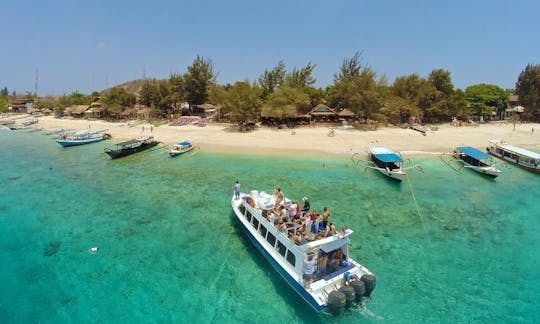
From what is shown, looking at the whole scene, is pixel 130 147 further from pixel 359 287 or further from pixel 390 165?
pixel 359 287

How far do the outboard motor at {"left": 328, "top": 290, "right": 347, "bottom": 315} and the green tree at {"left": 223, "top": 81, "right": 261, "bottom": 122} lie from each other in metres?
40.4

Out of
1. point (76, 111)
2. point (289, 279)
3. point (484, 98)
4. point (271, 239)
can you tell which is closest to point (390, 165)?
point (271, 239)

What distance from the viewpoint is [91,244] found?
15.9m

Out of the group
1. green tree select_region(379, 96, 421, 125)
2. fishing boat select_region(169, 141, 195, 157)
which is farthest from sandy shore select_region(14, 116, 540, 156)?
green tree select_region(379, 96, 421, 125)

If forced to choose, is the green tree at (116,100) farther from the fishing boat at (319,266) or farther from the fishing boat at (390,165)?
the fishing boat at (319,266)

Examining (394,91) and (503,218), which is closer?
(503,218)

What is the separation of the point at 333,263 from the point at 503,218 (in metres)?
15.1

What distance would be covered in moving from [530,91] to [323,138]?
55.7 m

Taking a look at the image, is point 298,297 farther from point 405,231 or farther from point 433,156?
point 433,156

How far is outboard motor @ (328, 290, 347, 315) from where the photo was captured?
10.2 metres

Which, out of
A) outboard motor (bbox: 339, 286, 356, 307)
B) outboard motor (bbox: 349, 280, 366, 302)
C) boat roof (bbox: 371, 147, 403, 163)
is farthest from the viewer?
boat roof (bbox: 371, 147, 403, 163)

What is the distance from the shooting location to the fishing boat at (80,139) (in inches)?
1709

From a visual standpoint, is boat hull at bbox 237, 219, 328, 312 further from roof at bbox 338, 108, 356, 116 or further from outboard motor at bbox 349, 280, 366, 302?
roof at bbox 338, 108, 356, 116

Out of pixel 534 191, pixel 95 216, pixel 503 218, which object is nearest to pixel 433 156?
pixel 534 191
